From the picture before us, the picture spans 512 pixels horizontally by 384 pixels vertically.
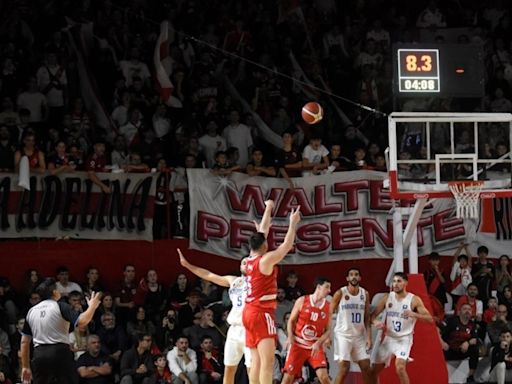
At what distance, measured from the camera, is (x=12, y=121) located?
20.7 meters

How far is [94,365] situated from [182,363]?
131cm

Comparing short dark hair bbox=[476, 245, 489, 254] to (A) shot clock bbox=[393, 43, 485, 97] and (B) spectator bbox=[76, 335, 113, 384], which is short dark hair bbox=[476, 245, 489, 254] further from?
(B) spectator bbox=[76, 335, 113, 384]

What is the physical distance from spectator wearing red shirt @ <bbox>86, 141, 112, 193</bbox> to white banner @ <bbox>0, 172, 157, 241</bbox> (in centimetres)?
10

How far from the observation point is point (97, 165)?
1997 cm

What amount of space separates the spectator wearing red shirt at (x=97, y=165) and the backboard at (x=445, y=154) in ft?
16.0

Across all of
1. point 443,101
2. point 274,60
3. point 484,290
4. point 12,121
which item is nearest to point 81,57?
point 12,121

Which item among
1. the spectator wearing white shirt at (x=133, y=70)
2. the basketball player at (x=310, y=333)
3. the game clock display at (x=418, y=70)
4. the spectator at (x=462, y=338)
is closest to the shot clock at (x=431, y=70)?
the game clock display at (x=418, y=70)

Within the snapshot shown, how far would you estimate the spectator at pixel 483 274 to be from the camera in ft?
66.7

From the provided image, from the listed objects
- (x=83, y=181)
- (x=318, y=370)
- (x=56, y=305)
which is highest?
(x=83, y=181)

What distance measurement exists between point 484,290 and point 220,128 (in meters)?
5.51

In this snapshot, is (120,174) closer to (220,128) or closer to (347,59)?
(220,128)

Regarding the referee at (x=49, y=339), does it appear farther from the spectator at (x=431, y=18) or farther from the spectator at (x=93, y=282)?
the spectator at (x=431, y=18)

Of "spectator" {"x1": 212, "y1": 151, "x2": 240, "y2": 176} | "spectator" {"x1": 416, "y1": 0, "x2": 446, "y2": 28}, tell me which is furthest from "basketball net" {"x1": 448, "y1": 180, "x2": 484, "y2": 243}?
"spectator" {"x1": 416, "y1": 0, "x2": 446, "y2": 28}

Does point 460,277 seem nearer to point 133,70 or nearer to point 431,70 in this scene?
point 431,70
